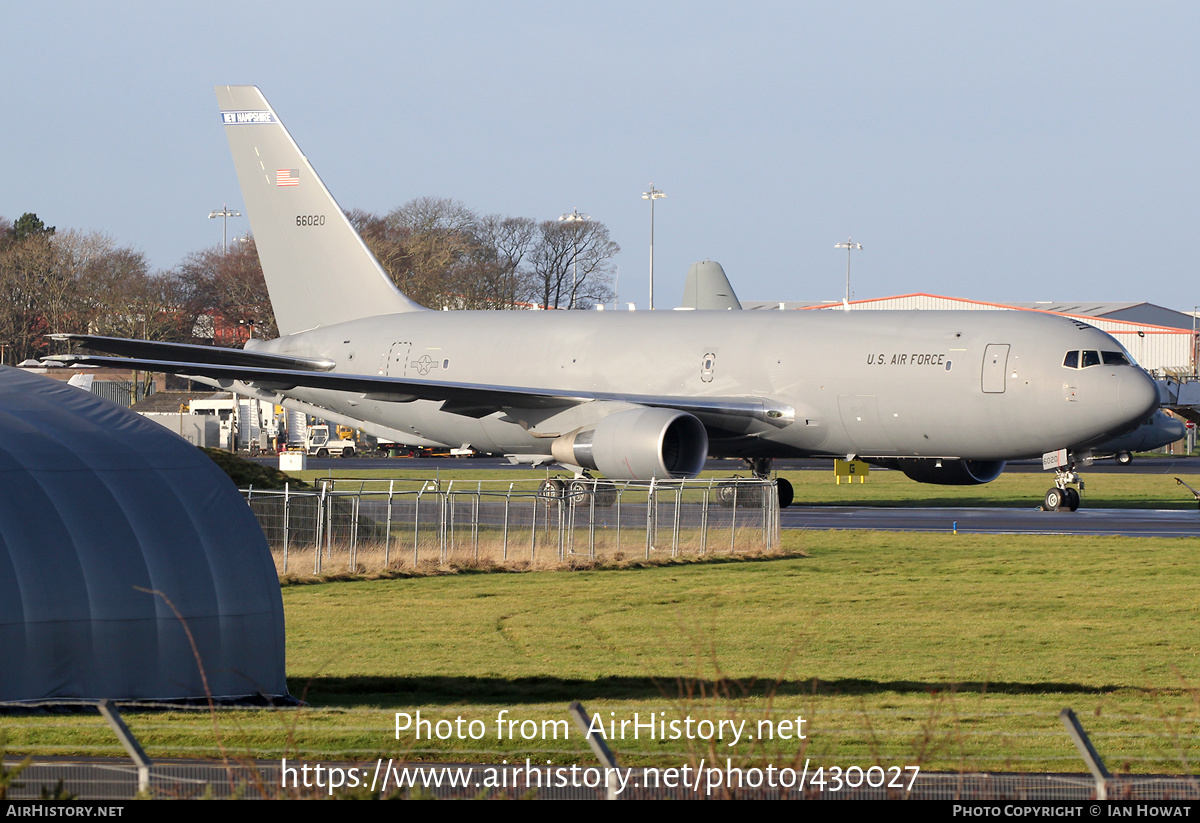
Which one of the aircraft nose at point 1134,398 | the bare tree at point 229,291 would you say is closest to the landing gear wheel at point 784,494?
the aircraft nose at point 1134,398

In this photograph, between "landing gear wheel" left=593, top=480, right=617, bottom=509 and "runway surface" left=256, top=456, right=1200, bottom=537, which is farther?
"runway surface" left=256, top=456, right=1200, bottom=537

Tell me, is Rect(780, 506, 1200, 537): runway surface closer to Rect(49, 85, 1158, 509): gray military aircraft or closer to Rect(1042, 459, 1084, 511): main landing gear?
Rect(1042, 459, 1084, 511): main landing gear

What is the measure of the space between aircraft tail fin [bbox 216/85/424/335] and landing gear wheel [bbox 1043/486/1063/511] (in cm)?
1987

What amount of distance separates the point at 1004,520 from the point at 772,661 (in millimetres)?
21726

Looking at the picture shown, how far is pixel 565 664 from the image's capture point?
59.9ft

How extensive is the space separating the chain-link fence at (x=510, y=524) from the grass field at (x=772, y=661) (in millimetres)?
1222

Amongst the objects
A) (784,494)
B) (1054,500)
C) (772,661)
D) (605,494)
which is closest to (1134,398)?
(1054,500)

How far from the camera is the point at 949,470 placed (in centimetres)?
4181

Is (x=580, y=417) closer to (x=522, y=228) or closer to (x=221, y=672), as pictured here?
(x=221, y=672)

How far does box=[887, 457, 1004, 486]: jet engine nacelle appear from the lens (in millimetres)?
41469

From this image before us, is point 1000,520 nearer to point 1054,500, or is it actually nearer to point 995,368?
point 1054,500

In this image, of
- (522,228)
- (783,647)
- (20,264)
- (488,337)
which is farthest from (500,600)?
(522,228)

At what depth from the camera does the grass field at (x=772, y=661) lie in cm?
1271

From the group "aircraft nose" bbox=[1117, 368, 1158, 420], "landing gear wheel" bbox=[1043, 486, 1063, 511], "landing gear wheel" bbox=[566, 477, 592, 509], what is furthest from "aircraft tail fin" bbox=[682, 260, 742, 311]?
"landing gear wheel" bbox=[566, 477, 592, 509]
